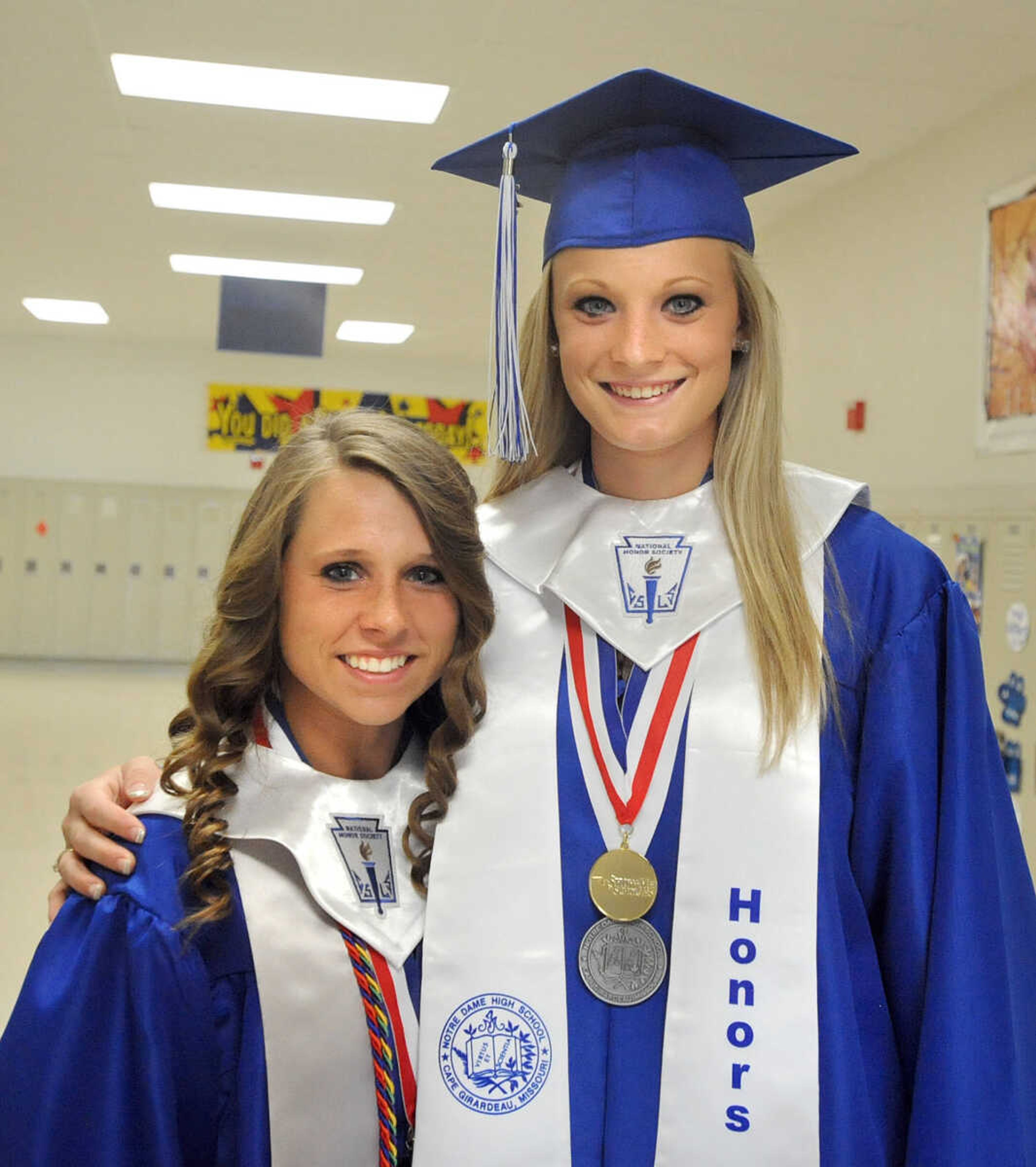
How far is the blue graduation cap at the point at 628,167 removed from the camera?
1.74m

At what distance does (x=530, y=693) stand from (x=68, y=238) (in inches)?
304

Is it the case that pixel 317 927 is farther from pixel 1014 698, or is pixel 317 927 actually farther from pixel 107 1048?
pixel 1014 698

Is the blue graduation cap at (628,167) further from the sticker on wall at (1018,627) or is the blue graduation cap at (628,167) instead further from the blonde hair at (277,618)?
the sticker on wall at (1018,627)

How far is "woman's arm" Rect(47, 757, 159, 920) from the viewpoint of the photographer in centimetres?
148

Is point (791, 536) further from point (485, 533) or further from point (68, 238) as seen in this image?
point (68, 238)

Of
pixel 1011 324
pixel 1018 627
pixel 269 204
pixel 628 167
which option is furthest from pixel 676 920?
pixel 269 204

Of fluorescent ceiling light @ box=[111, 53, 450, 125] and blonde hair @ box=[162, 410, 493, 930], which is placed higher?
fluorescent ceiling light @ box=[111, 53, 450, 125]

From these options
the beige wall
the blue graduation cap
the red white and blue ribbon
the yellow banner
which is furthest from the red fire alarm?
the yellow banner

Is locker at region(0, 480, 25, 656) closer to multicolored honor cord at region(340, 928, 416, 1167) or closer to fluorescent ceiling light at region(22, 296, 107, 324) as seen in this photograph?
fluorescent ceiling light at region(22, 296, 107, 324)

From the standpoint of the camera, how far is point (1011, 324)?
198 inches

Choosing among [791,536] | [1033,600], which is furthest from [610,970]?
[1033,600]

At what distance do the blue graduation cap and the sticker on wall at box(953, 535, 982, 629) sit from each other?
3644 millimetres

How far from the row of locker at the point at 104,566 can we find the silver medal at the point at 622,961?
11695mm

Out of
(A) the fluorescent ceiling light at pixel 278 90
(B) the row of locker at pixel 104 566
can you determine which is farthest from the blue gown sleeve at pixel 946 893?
(B) the row of locker at pixel 104 566
